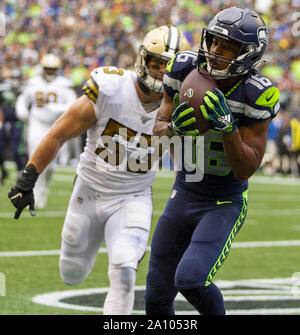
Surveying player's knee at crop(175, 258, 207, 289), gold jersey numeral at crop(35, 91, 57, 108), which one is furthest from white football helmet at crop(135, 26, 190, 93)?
gold jersey numeral at crop(35, 91, 57, 108)

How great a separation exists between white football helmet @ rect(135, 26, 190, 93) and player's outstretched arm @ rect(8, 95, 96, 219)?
0.36 m

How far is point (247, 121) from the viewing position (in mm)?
3619

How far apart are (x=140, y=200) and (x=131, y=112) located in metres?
0.51

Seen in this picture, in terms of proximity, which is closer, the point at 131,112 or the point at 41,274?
the point at 131,112

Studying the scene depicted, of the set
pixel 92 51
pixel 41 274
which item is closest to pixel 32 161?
pixel 41 274

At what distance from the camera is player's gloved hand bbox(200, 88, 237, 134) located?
3.31 metres

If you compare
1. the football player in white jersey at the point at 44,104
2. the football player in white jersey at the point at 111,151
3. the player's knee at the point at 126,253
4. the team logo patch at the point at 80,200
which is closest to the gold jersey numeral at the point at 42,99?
the football player in white jersey at the point at 44,104

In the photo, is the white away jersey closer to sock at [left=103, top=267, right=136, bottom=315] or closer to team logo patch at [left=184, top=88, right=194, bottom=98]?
sock at [left=103, top=267, right=136, bottom=315]

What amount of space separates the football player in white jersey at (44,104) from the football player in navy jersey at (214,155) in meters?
6.23

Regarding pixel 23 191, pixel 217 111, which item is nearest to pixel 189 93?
pixel 217 111

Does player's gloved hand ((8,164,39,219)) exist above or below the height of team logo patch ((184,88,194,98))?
below

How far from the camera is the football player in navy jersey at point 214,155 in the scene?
3.45 m

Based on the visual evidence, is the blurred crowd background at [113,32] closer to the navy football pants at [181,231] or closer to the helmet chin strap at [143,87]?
the helmet chin strap at [143,87]
